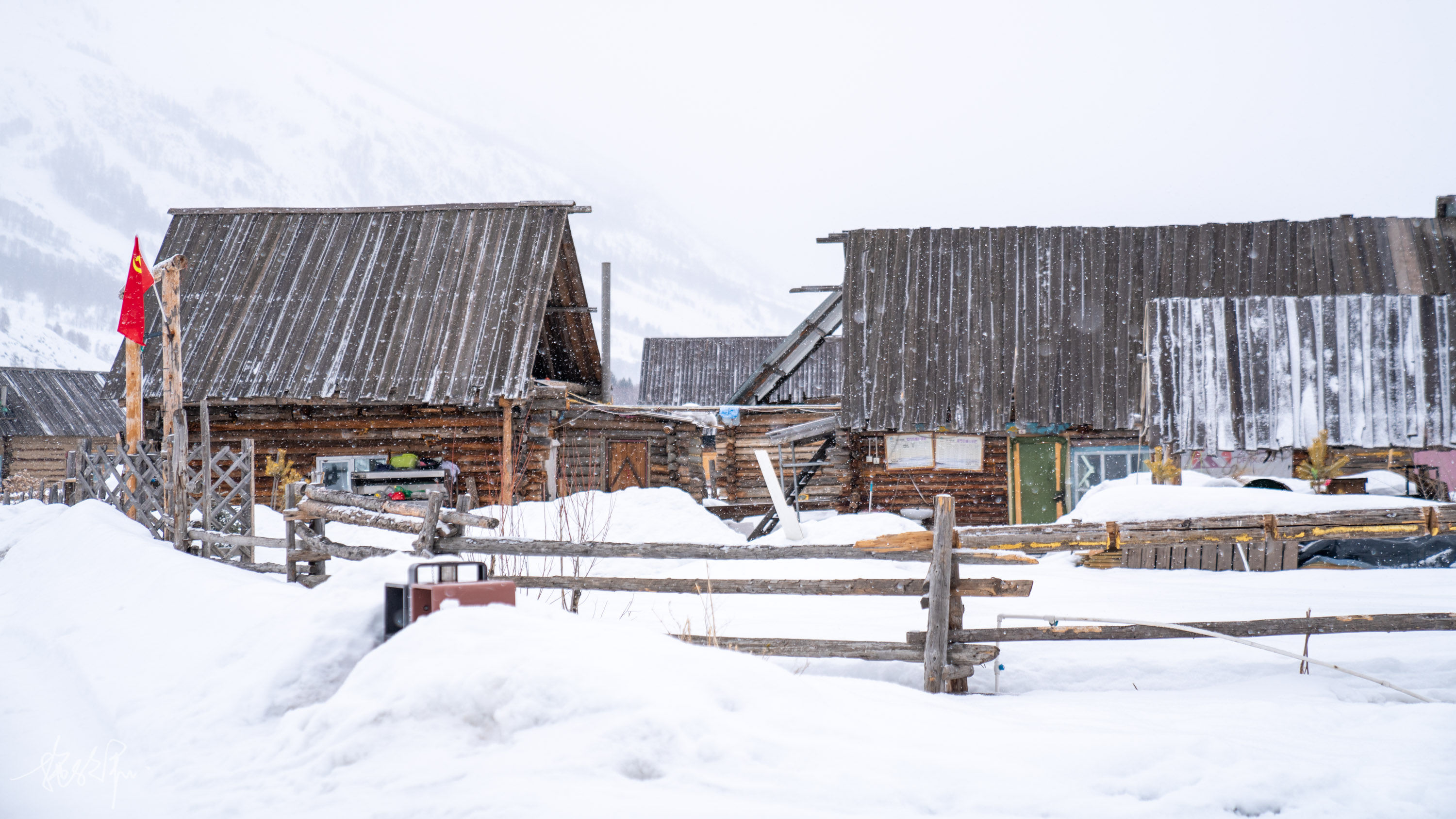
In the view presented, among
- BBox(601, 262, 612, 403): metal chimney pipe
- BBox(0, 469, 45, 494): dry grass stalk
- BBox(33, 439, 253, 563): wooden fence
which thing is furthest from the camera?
BBox(0, 469, 45, 494): dry grass stalk

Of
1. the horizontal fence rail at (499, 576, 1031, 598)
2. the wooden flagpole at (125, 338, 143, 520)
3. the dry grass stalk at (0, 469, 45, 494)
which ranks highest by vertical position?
the wooden flagpole at (125, 338, 143, 520)

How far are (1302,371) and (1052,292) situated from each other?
4.51 m

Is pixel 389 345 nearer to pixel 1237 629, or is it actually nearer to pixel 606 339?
pixel 606 339

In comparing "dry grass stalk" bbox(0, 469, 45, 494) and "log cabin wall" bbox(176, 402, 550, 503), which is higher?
"log cabin wall" bbox(176, 402, 550, 503)

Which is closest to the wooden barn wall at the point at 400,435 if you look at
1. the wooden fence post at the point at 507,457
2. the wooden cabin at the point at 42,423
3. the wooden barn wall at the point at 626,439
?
the wooden fence post at the point at 507,457

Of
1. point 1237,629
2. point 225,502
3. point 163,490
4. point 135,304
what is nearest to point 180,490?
point 163,490

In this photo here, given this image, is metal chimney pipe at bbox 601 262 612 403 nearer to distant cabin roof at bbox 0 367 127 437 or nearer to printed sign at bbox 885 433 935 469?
printed sign at bbox 885 433 935 469

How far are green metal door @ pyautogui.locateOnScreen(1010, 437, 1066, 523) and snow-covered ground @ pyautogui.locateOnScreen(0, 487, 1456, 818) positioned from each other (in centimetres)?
1017

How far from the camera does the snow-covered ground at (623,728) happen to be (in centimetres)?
330

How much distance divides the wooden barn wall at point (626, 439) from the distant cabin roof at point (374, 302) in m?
1.89

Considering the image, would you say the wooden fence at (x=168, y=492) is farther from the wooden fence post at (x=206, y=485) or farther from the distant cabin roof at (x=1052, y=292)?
the distant cabin roof at (x=1052, y=292)

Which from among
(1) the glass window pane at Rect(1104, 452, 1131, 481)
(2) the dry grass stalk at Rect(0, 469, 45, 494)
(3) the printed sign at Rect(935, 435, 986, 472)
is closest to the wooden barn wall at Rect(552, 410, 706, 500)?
(3) the printed sign at Rect(935, 435, 986, 472)

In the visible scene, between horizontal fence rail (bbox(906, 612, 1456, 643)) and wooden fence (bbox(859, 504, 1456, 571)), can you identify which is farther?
wooden fence (bbox(859, 504, 1456, 571))

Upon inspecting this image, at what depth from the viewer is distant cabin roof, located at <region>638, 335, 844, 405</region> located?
3453cm
